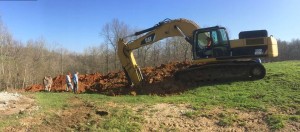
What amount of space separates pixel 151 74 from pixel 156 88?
2872 millimetres

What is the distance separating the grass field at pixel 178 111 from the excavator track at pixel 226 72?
29.3 inches

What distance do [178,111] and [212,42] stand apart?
5.15 m

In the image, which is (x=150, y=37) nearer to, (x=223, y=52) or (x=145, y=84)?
(x=145, y=84)

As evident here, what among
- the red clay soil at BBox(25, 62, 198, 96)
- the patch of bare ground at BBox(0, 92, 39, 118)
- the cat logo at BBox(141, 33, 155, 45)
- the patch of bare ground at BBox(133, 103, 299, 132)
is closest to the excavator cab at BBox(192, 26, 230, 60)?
the red clay soil at BBox(25, 62, 198, 96)

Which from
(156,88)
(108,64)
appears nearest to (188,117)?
(156,88)

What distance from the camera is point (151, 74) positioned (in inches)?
778

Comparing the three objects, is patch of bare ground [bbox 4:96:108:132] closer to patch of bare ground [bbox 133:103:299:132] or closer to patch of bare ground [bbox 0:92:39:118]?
patch of bare ground [bbox 0:92:39:118]

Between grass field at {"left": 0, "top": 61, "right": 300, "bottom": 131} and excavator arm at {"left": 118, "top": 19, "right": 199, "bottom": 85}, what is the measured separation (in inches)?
102

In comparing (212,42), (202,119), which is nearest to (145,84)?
(212,42)

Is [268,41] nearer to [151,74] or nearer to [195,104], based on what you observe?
[195,104]

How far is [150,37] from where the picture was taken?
17.9 metres

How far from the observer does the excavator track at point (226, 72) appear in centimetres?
1670

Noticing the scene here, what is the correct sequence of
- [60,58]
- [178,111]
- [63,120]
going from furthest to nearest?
[60,58], [178,111], [63,120]

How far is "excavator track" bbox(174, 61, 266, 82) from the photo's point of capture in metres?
16.7
